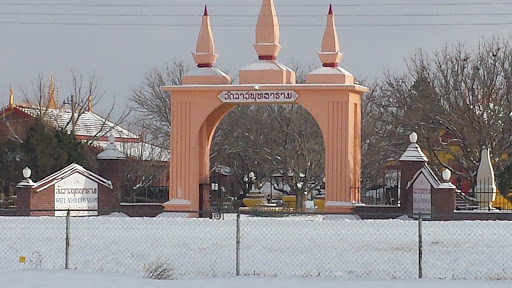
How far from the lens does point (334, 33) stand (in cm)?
3462

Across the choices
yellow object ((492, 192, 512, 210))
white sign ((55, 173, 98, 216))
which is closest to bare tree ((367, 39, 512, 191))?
yellow object ((492, 192, 512, 210))

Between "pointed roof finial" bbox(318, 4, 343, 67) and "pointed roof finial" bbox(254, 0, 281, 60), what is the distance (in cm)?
169

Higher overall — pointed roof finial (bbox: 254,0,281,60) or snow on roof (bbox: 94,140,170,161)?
pointed roof finial (bbox: 254,0,281,60)

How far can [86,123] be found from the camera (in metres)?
70.4

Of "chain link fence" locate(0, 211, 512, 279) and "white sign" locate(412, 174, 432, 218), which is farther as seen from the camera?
"white sign" locate(412, 174, 432, 218)

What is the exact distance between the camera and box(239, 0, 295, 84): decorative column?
34.4 meters

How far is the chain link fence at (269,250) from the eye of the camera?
18.1 metres

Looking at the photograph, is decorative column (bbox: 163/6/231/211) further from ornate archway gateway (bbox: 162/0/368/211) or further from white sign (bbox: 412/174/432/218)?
white sign (bbox: 412/174/432/218)

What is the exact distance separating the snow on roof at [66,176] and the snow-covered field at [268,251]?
7.68m

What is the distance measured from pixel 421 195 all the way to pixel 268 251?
13.3 meters

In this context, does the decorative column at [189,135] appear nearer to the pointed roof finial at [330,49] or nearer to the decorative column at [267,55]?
the decorative column at [267,55]

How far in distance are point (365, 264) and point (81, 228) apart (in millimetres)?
8791

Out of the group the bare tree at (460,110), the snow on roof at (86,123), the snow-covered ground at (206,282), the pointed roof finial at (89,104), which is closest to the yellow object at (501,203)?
the bare tree at (460,110)

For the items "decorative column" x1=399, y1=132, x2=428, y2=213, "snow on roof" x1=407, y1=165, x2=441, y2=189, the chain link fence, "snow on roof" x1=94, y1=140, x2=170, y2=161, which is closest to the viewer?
the chain link fence
